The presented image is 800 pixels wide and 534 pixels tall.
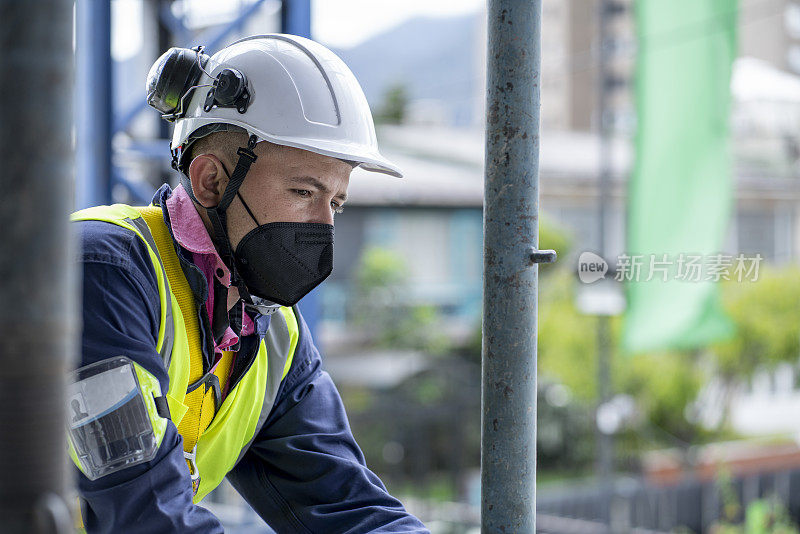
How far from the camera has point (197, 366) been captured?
192 cm

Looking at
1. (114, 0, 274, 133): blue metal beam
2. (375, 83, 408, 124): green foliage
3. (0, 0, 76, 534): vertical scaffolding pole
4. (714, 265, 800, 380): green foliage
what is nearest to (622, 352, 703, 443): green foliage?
(714, 265, 800, 380): green foliage

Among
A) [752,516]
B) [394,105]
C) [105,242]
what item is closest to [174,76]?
[105,242]

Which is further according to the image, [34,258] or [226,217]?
[226,217]

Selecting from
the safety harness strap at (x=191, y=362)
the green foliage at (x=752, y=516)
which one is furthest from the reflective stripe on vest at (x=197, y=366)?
the green foliage at (x=752, y=516)

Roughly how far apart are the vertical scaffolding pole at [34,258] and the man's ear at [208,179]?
3.92ft

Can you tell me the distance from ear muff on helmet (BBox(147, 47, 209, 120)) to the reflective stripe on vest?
0.87 feet

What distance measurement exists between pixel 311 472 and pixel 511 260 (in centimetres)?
73

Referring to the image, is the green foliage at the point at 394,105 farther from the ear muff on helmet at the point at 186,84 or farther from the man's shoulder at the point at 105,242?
the man's shoulder at the point at 105,242

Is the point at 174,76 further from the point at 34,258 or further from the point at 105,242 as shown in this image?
the point at 34,258

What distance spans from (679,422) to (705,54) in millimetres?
9340

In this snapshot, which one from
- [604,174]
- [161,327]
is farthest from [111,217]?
[604,174]

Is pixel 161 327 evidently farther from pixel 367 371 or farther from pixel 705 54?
pixel 367 371

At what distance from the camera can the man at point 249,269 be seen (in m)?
1.76

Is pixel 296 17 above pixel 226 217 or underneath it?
above
